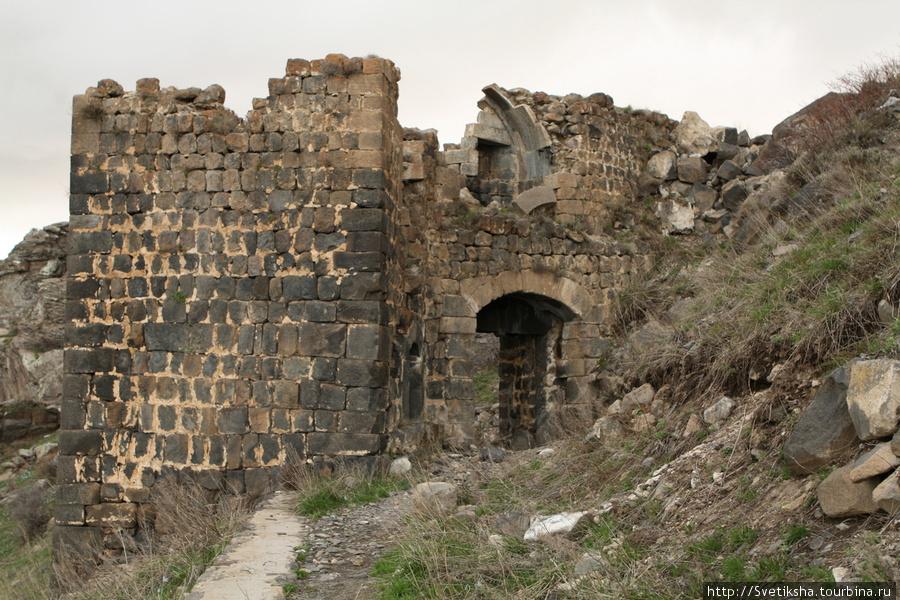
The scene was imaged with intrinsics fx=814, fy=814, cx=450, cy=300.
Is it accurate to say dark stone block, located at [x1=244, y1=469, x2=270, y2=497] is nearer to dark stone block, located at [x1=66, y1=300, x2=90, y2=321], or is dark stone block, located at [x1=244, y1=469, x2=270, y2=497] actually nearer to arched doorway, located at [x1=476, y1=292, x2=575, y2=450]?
dark stone block, located at [x1=66, y1=300, x2=90, y2=321]

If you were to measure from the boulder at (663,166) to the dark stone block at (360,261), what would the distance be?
242 inches

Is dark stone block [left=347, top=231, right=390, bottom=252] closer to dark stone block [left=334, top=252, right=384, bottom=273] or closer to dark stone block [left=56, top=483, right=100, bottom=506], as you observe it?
dark stone block [left=334, top=252, right=384, bottom=273]

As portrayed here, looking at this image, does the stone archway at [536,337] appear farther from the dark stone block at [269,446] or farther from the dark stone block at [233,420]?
the dark stone block at [233,420]

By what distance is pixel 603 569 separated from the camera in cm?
411

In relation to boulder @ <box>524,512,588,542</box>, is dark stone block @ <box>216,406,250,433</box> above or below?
above

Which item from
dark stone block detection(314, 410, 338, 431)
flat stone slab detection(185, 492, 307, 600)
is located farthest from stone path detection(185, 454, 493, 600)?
dark stone block detection(314, 410, 338, 431)

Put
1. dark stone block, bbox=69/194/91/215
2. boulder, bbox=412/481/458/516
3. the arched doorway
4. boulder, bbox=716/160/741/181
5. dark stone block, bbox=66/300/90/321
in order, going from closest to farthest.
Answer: boulder, bbox=412/481/458/516
dark stone block, bbox=66/300/90/321
dark stone block, bbox=69/194/91/215
the arched doorway
boulder, bbox=716/160/741/181

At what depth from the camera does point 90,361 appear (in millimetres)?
8109

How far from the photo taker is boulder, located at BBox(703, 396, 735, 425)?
18.5 ft

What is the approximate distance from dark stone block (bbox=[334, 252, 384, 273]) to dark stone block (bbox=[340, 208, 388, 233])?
24cm

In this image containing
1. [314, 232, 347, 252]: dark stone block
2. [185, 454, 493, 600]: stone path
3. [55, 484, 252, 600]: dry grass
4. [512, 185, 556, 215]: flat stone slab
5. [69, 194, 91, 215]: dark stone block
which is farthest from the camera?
[512, 185, 556, 215]: flat stone slab

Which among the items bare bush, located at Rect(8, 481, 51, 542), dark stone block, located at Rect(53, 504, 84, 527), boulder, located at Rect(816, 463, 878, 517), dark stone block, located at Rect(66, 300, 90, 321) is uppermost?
dark stone block, located at Rect(66, 300, 90, 321)

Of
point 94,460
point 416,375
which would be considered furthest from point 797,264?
point 94,460

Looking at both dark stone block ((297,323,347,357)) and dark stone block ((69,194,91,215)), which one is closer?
→ dark stone block ((297,323,347,357))
